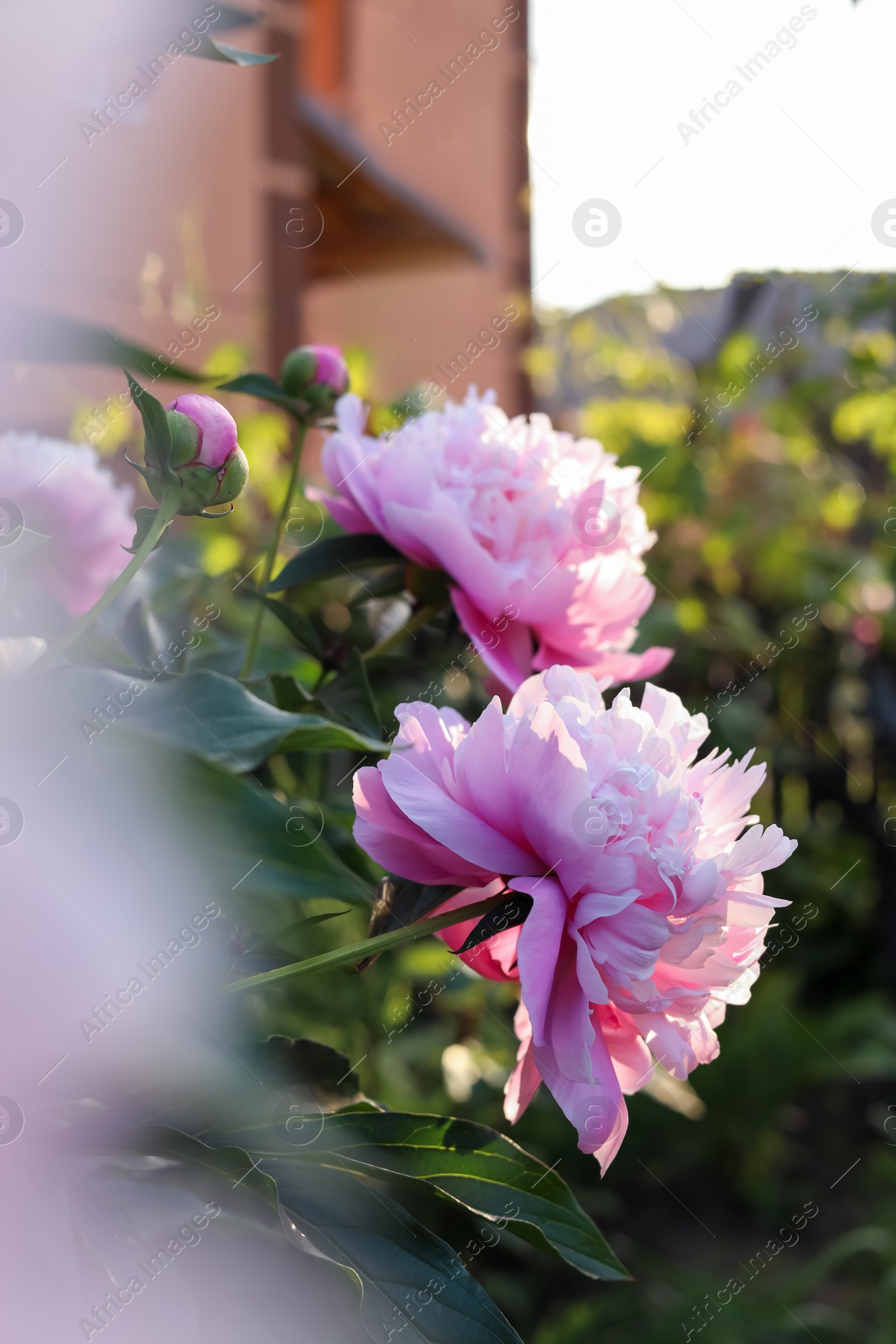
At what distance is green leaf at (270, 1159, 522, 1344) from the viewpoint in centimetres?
31

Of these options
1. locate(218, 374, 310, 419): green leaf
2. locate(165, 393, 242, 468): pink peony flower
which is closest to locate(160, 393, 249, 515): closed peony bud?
locate(165, 393, 242, 468): pink peony flower

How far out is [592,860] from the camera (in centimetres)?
32

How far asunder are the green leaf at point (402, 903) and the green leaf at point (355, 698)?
0.09 metres

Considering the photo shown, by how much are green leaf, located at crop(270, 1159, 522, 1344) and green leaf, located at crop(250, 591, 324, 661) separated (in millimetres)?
224

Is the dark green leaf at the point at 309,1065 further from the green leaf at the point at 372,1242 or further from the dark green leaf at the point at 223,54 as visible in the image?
the dark green leaf at the point at 223,54

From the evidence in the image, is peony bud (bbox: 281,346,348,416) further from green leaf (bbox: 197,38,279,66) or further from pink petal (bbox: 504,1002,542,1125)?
pink petal (bbox: 504,1002,542,1125)

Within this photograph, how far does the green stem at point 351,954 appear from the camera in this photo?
1.01 ft

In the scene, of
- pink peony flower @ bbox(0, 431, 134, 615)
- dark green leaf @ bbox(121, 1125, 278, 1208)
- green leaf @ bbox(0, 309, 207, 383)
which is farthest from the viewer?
pink peony flower @ bbox(0, 431, 134, 615)

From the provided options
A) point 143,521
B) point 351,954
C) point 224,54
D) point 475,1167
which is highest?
point 224,54

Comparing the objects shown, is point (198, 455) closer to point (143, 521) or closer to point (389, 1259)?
point (143, 521)

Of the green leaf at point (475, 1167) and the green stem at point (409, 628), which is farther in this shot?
the green stem at point (409, 628)

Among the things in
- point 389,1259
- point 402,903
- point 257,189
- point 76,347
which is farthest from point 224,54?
point 257,189

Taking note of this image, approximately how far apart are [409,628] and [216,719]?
149 millimetres

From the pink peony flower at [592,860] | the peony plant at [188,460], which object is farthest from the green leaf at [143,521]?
the pink peony flower at [592,860]
